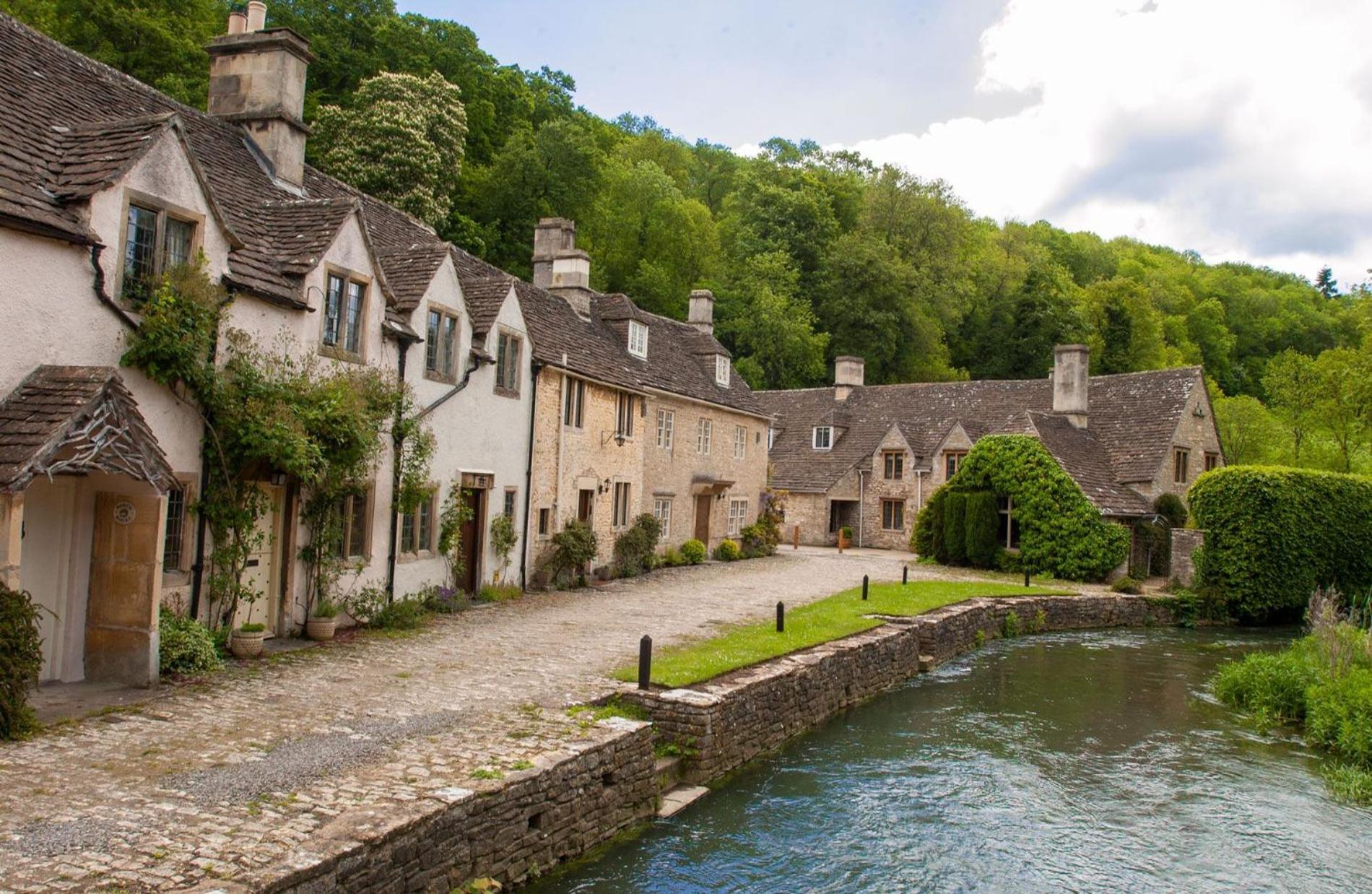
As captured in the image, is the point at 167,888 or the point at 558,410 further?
the point at 558,410

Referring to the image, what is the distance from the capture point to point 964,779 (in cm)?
1366

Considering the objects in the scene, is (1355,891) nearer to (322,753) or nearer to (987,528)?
(322,753)

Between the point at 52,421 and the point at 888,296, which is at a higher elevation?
the point at 888,296

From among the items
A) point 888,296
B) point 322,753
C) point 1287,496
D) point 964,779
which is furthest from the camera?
point 888,296

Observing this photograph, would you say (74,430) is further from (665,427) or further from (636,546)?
(665,427)

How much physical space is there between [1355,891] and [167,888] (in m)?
11.7

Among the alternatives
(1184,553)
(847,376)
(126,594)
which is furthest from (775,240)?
(126,594)

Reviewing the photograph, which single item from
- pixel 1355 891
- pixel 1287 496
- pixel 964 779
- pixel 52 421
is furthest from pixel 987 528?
pixel 52 421

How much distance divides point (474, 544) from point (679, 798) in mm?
11035

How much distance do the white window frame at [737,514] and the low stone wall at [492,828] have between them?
26.8 meters

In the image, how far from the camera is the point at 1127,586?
3288 cm

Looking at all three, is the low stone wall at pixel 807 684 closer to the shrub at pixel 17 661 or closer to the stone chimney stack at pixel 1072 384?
the shrub at pixel 17 661

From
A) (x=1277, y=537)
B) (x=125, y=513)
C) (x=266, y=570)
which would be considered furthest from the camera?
(x=1277, y=537)

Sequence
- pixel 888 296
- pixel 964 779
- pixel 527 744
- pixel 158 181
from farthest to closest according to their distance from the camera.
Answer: pixel 888 296 < pixel 964 779 < pixel 158 181 < pixel 527 744
